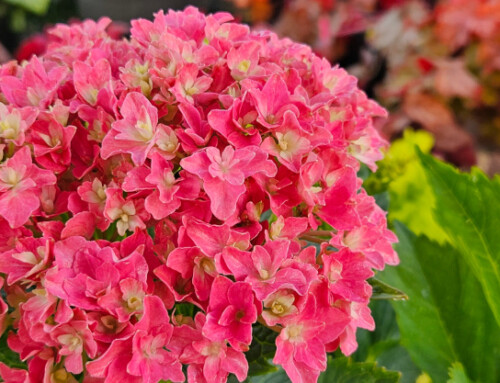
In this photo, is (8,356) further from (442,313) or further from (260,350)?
(442,313)

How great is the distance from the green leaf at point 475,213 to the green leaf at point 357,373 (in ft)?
0.43

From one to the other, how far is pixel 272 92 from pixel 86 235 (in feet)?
0.59

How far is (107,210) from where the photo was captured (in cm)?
44

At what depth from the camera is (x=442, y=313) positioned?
722mm

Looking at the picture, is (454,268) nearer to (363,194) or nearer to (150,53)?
(363,194)

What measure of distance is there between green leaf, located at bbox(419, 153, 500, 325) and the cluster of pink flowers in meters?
0.13

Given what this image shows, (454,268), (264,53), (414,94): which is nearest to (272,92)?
(264,53)

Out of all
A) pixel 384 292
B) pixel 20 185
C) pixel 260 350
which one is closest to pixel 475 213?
pixel 384 292

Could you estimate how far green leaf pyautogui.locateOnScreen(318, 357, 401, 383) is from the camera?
591 mm

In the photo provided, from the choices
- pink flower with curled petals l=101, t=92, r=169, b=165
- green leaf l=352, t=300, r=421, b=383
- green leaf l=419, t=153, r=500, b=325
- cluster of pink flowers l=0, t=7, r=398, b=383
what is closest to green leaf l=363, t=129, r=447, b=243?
green leaf l=352, t=300, r=421, b=383

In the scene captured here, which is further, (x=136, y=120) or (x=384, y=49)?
(x=384, y=49)

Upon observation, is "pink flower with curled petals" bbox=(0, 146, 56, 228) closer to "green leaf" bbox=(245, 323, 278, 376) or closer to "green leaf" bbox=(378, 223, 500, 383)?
"green leaf" bbox=(245, 323, 278, 376)

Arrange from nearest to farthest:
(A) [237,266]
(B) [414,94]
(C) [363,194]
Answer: (A) [237,266] → (C) [363,194] → (B) [414,94]

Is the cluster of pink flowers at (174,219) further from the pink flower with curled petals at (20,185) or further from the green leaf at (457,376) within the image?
the green leaf at (457,376)
